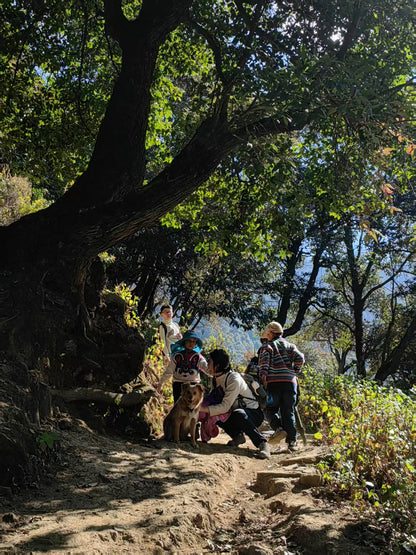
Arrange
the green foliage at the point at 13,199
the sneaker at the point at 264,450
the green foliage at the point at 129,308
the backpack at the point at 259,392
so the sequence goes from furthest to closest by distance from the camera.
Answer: the green foliage at the point at 13,199, the green foliage at the point at 129,308, the backpack at the point at 259,392, the sneaker at the point at 264,450

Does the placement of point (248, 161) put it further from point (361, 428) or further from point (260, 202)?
point (361, 428)

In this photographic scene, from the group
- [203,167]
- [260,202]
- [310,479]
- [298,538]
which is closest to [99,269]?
[203,167]

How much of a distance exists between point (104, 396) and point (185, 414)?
1212mm

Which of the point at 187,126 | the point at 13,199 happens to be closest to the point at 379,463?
the point at 187,126

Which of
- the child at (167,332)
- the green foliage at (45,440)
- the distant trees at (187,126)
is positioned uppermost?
the distant trees at (187,126)

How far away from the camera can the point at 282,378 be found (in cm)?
671

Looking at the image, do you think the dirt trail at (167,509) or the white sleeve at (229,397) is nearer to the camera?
the dirt trail at (167,509)

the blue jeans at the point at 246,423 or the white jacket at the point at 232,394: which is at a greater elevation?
the white jacket at the point at 232,394

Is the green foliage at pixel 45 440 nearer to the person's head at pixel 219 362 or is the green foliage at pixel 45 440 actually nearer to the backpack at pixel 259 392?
the person's head at pixel 219 362

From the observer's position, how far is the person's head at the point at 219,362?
679 centimetres

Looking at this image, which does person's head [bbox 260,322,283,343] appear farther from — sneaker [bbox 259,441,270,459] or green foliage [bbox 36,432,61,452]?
green foliage [bbox 36,432,61,452]

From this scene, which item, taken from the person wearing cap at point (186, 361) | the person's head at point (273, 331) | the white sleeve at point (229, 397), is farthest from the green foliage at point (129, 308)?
the person's head at point (273, 331)

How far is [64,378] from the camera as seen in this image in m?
6.13

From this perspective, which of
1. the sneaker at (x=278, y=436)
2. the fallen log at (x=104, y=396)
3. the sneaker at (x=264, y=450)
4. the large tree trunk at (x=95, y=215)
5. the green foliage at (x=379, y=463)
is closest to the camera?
the green foliage at (x=379, y=463)
